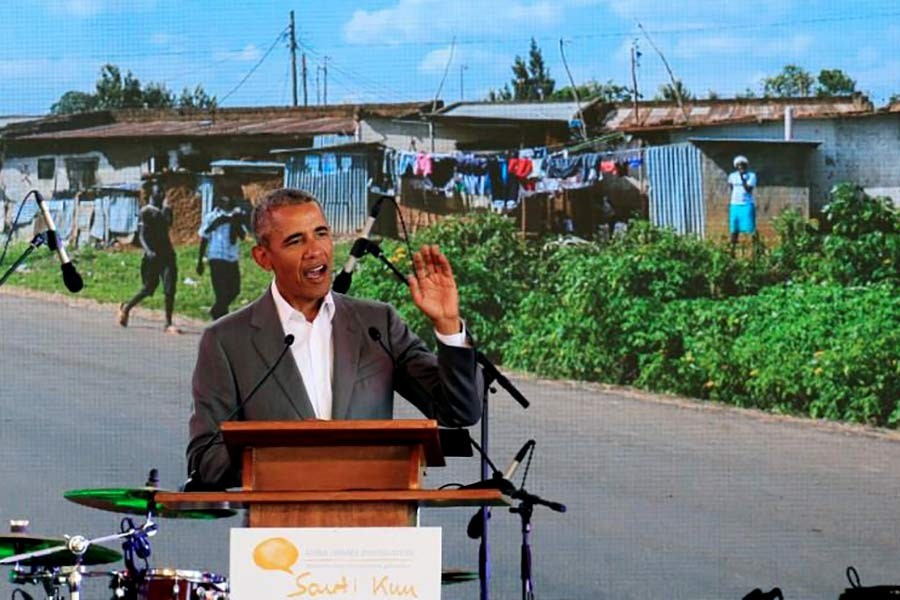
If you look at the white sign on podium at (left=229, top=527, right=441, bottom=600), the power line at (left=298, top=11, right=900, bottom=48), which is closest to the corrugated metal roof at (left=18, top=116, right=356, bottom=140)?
the power line at (left=298, top=11, right=900, bottom=48)

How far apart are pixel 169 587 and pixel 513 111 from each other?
2.58 m

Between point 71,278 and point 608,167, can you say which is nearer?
point 71,278

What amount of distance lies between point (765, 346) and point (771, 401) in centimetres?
20

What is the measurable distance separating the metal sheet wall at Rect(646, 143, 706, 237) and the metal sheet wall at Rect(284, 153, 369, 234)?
42.9 inches

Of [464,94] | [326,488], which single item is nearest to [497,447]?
[464,94]

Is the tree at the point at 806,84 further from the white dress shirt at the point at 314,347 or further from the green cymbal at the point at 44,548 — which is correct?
the white dress shirt at the point at 314,347

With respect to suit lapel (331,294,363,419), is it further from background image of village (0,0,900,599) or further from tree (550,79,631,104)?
tree (550,79,631,104)

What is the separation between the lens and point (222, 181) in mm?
6516

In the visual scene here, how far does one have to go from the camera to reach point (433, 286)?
3.23 meters

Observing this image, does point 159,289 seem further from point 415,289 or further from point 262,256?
point 415,289

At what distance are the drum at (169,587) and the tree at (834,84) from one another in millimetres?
3040

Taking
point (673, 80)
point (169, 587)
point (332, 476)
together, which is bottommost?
point (169, 587)

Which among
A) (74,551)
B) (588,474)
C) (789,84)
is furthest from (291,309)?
(789,84)

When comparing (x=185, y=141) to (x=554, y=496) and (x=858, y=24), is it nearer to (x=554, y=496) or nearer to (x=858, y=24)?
(x=554, y=496)
